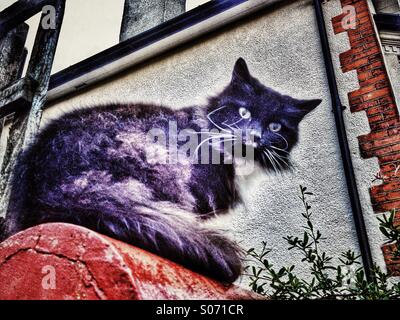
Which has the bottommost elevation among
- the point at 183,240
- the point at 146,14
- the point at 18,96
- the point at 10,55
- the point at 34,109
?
the point at 183,240

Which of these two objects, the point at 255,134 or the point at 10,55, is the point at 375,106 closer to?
the point at 255,134

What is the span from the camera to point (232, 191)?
324 centimetres

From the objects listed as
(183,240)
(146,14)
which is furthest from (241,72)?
(146,14)

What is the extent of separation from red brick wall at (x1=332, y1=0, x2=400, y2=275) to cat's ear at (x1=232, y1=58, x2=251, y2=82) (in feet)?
3.28

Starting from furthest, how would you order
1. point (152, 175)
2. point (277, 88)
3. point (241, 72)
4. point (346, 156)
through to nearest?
point (241, 72)
point (152, 175)
point (277, 88)
point (346, 156)

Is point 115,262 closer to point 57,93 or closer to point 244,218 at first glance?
point 244,218

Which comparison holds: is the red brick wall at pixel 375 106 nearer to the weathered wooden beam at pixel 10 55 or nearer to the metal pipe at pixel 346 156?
the metal pipe at pixel 346 156

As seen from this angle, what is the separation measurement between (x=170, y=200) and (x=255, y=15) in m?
2.56

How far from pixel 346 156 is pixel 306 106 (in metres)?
0.70

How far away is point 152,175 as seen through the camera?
3676 millimetres

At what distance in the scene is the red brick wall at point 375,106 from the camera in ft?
8.57

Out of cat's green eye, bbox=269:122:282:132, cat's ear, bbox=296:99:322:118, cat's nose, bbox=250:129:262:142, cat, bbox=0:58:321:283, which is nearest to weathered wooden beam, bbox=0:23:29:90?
cat, bbox=0:58:321:283

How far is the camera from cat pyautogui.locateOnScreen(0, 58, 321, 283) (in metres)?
3.08
